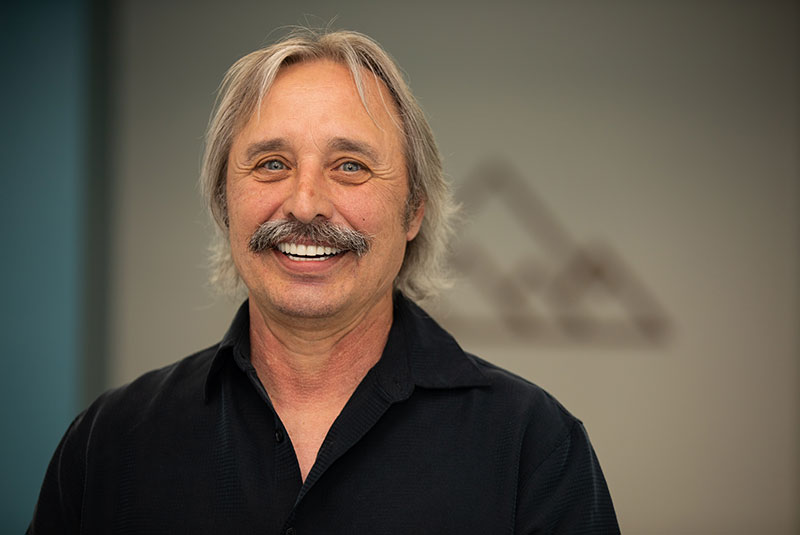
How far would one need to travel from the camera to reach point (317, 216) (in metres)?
1.20

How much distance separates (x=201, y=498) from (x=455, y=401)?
41cm

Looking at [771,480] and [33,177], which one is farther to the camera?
[771,480]

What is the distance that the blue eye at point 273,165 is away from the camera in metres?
1.24

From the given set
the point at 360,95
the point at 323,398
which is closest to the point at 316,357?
the point at 323,398

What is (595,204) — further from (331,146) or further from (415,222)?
(331,146)

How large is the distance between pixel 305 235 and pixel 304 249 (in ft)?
0.08

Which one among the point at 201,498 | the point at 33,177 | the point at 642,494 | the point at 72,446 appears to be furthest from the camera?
the point at 642,494

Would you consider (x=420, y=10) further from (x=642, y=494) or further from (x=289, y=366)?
(x=289, y=366)

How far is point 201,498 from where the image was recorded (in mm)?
1176

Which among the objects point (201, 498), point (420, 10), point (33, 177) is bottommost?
point (201, 498)

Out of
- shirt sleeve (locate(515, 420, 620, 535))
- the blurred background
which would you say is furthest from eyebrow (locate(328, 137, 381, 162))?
the blurred background

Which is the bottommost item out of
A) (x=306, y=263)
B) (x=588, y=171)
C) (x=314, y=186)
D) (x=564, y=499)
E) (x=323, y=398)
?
(x=564, y=499)

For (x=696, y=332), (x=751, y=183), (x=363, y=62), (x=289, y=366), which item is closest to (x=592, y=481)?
(x=289, y=366)

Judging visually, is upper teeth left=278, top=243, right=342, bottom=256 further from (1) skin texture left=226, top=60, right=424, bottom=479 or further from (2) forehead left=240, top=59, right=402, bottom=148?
(2) forehead left=240, top=59, right=402, bottom=148
